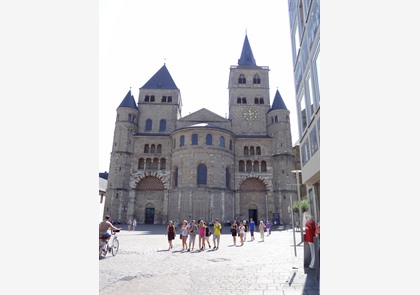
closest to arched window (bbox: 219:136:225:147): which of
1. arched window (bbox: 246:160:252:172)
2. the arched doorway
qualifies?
arched window (bbox: 246:160:252:172)

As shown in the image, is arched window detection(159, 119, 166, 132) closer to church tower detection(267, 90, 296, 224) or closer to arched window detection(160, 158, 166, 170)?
arched window detection(160, 158, 166, 170)

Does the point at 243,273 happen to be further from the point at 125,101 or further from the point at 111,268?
the point at 125,101

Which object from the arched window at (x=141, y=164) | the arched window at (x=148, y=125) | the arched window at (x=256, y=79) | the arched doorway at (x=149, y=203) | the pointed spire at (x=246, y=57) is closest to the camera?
the arched doorway at (x=149, y=203)

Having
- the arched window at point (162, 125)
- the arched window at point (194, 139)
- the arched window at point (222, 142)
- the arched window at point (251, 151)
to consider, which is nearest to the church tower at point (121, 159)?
the arched window at point (162, 125)

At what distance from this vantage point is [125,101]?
4600cm

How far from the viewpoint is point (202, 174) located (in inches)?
1521

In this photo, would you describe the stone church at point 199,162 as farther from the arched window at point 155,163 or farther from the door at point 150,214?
the door at point 150,214

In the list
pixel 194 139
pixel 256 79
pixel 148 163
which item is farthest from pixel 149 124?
pixel 256 79

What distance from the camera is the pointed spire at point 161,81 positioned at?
4988 centimetres

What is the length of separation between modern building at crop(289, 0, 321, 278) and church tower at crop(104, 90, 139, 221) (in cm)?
3215

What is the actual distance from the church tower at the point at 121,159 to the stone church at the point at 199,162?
0.14m

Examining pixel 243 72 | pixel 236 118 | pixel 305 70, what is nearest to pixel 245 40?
pixel 243 72

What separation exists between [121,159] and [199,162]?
12.2 m

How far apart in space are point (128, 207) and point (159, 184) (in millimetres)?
5445
